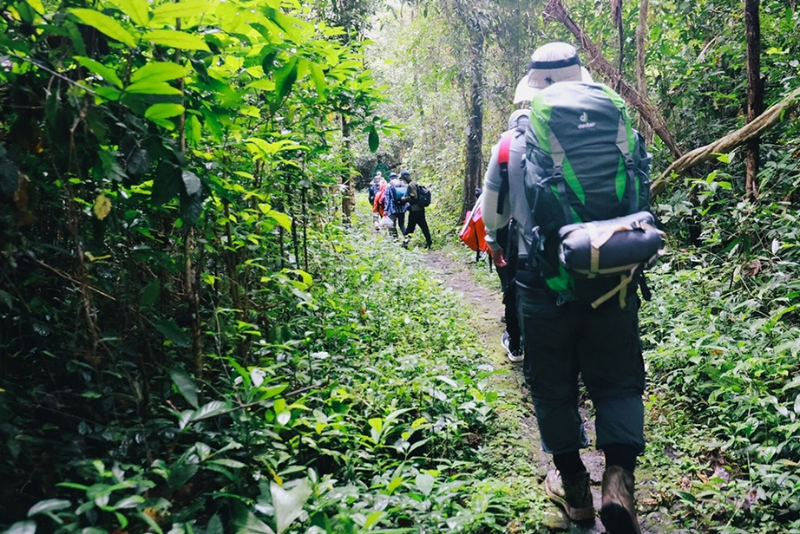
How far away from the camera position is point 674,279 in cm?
542

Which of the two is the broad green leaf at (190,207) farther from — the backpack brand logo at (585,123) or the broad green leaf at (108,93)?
the backpack brand logo at (585,123)

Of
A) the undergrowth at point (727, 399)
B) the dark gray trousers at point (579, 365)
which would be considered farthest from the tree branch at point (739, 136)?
the dark gray trousers at point (579, 365)

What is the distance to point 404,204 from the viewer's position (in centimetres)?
1273

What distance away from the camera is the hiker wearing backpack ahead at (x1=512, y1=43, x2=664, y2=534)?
2287 mm

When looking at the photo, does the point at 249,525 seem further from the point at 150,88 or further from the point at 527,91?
the point at 527,91

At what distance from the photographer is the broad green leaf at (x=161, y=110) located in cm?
157

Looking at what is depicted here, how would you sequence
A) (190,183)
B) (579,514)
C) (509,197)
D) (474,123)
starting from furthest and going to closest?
(474,123) < (509,197) < (579,514) < (190,183)

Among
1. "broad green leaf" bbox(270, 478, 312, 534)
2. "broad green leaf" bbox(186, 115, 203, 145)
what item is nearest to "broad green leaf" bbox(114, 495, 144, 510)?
"broad green leaf" bbox(270, 478, 312, 534)

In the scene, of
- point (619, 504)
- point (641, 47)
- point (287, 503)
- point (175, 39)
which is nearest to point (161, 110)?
point (175, 39)

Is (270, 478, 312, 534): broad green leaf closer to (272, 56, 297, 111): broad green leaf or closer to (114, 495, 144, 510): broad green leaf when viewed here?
(114, 495, 144, 510): broad green leaf

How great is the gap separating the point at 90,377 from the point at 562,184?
2.14 metres

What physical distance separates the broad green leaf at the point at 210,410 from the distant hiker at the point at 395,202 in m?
10.5

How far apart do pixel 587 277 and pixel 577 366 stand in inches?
24.8

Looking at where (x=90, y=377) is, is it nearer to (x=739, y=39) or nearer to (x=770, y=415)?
(x=770, y=415)
